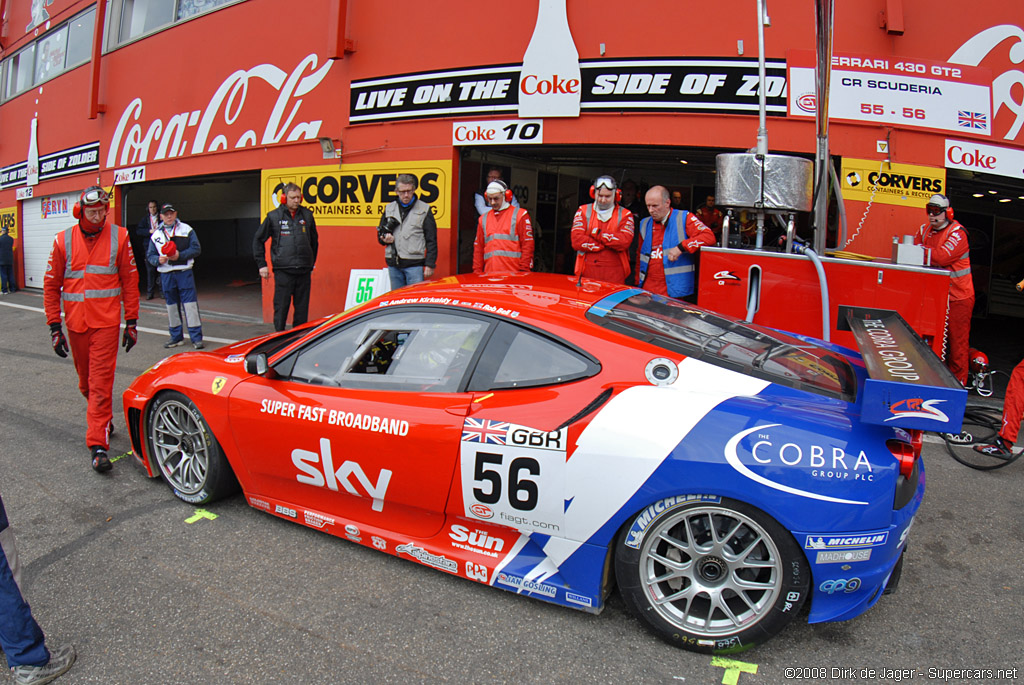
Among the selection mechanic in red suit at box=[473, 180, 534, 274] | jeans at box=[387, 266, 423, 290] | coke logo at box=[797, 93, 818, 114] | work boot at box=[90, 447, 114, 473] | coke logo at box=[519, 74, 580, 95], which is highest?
coke logo at box=[519, 74, 580, 95]

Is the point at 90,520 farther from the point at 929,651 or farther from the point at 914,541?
the point at 914,541

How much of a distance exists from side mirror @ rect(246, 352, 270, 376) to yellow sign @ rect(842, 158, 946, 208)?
6412mm

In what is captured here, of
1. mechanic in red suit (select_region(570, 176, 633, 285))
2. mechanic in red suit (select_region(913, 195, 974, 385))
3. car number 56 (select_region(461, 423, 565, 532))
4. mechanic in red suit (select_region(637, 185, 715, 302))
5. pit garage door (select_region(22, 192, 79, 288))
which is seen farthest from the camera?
pit garage door (select_region(22, 192, 79, 288))

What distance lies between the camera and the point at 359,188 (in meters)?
9.65

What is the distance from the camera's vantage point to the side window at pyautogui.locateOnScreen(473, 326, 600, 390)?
2816 mm

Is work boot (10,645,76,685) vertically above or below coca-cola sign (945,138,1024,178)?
below

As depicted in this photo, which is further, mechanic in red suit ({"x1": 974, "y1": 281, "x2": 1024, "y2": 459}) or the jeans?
the jeans

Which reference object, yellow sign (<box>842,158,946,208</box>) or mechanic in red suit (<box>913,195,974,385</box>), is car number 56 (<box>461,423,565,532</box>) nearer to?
mechanic in red suit (<box>913,195,974,385</box>)

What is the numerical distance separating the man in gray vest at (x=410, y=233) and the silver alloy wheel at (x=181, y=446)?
367 centimetres

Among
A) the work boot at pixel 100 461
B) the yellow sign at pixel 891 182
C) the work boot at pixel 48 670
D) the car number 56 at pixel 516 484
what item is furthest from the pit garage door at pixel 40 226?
the car number 56 at pixel 516 484

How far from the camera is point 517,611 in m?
2.85

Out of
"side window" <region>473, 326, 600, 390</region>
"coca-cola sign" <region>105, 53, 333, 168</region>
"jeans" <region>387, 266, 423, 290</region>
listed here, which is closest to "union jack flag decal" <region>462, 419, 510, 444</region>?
"side window" <region>473, 326, 600, 390</region>

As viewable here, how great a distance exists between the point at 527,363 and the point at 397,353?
691 millimetres

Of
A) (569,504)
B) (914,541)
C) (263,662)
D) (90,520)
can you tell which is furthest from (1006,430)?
(90,520)
